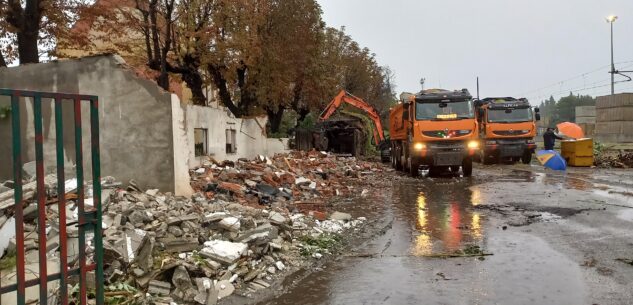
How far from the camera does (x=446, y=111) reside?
58.4ft

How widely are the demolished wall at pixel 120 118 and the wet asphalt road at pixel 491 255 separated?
14.9ft

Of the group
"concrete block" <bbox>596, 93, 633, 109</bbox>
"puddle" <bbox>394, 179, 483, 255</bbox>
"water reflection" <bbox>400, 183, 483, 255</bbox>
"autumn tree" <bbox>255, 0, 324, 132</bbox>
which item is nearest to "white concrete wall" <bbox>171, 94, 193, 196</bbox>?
"puddle" <bbox>394, 179, 483, 255</bbox>

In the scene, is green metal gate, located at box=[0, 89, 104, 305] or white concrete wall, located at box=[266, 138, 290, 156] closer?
green metal gate, located at box=[0, 89, 104, 305]

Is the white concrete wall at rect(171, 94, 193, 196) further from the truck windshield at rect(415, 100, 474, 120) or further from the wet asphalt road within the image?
the truck windshield at rect(415, 100, 474, 120)

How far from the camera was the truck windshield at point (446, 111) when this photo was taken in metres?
17.7

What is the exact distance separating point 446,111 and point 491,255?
1150 centimetres

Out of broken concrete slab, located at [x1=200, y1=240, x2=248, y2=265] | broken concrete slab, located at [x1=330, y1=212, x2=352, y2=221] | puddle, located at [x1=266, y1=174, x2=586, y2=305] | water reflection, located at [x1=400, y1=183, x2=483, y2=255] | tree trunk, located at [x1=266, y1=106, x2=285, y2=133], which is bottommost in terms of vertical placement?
puddle, located at [x1=266, y1=174, x2=586, y2=305]

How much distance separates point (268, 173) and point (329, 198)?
7.22ft

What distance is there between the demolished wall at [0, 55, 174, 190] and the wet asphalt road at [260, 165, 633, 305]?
4.55 m

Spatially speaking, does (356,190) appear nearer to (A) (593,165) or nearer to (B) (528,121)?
(B) (528,121)

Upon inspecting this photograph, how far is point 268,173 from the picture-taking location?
14.6 metres

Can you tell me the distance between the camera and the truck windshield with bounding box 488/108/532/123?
23953mm

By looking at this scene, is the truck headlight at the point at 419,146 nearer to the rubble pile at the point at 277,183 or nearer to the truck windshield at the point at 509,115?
the rubble pile at the point at 277,183

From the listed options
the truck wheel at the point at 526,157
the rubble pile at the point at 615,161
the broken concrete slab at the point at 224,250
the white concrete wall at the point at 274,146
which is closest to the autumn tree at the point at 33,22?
the white concrete wall at the point at 274,146
